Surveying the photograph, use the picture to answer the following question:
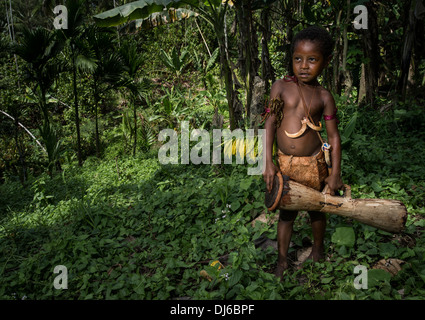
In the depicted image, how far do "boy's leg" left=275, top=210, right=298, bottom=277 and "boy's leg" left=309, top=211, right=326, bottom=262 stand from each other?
0.16m

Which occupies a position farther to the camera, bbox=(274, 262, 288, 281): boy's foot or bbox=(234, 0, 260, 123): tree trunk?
bbox=(234, 0, 260, 123): tree trunk

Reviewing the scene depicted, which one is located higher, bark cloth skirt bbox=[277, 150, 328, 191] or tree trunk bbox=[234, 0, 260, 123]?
tree trunk bbox=[234, 0, 260, 123]

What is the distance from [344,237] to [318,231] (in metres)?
0.24

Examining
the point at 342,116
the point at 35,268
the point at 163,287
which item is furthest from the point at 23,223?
the point at 342,116

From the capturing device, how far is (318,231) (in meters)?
2.30

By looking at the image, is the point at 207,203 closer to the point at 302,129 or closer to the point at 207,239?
the point at 207,239

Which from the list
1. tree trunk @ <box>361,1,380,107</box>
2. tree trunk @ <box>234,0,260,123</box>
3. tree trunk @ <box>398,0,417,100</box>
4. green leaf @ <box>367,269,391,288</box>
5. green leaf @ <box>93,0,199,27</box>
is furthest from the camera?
tree trunk @ <box>361,1,380,107</box>

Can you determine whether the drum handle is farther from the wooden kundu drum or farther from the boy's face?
the boy's face

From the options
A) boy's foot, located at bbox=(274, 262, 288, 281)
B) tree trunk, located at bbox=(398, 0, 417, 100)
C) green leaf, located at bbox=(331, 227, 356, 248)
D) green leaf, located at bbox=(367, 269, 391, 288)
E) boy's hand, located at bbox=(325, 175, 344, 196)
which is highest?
tree trunk, located at bbox=(398, 0, 417, 100)

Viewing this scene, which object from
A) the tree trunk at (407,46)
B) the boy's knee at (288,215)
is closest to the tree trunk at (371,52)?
the tree trunk at (407,46)

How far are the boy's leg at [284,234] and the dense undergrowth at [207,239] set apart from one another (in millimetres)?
110

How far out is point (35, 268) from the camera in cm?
277

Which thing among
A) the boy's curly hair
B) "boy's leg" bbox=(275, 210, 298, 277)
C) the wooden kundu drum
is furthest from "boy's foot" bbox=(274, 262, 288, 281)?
the boy's curly hair

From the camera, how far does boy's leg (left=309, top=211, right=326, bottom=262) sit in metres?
2.27
